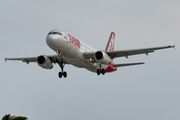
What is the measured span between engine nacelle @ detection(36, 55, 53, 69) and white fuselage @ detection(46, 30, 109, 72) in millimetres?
3763

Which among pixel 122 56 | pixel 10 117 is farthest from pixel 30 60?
pixel 10 117

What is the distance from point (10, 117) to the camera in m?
8.39

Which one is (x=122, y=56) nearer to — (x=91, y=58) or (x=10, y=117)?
(x=91, y=58)

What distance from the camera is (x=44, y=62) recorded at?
38.3 metres

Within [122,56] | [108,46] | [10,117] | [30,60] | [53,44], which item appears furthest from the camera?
[108,46]

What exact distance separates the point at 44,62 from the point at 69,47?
6.11m

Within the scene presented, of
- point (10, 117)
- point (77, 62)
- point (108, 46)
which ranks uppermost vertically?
point (108, 46)

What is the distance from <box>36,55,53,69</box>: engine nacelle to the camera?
126ft

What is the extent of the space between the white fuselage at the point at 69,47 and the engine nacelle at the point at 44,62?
376 centimetres

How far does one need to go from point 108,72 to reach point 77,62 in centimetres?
961

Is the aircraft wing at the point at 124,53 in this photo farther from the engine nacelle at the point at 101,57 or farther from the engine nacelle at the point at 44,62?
the engine nacelle at the point at 44,62

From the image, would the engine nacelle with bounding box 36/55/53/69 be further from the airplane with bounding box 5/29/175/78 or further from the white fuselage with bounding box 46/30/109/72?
the white fuselage with bounding box 46/30/109/72

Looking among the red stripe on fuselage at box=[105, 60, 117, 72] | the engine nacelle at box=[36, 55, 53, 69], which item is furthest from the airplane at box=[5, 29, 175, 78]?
the red stripe on fuselage at box=[105, 60, 117, 72]

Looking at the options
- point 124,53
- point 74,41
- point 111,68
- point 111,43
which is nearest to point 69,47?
point 74,41
